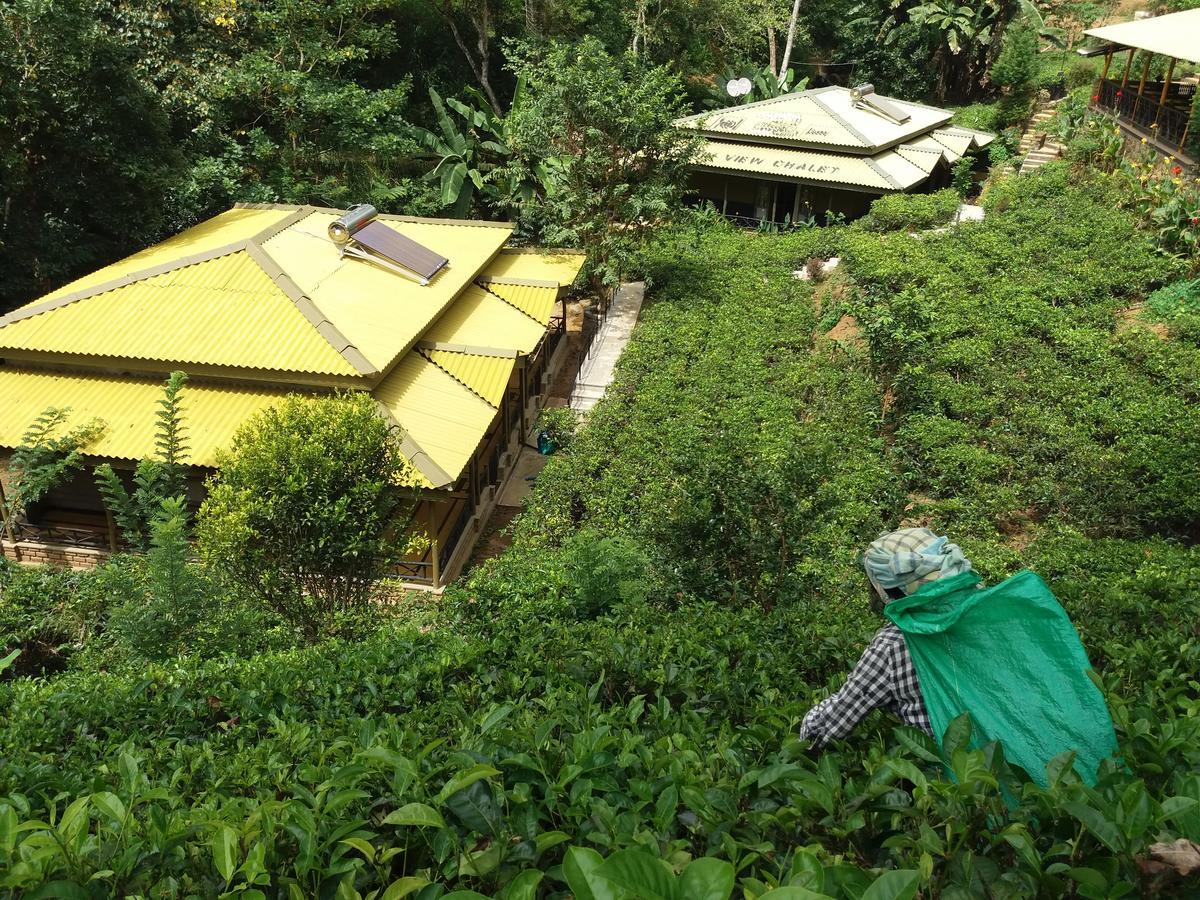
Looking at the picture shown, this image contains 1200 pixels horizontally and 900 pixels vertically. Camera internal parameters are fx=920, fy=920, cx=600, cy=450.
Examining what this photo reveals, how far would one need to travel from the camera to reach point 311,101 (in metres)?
22.1

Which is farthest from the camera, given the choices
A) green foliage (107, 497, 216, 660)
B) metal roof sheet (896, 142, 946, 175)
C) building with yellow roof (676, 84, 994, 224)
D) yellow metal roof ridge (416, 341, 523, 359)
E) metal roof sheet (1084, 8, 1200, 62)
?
metal roof sheet (896, 142, 946, 175)

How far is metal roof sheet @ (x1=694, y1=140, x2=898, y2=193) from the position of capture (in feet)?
84.3

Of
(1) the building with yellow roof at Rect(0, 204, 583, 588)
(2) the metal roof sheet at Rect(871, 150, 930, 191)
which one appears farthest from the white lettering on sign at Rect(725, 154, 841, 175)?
(1) the building with yellow roof at Rect(0, 204, 583, 588)

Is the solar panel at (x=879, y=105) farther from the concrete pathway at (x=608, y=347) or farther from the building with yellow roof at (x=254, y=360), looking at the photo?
the building with yellow roof at (x=254, y=360)

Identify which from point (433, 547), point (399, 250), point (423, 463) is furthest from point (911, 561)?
point (399, 250)

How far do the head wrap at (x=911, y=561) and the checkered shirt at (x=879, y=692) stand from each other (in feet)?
0.62

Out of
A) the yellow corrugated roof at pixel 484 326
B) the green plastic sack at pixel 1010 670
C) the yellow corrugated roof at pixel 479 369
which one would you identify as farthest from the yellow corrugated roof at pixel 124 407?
the green plastic sack at pixel 1010 670

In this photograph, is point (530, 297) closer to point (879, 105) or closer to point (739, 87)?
point (879, 105)

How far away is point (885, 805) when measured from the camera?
2723 millimetres

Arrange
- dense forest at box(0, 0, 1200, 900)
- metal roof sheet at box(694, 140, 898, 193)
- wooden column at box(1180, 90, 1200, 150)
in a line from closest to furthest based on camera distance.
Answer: dense forest at box(0, 0, 1200, 900) < wooden column at box(1180, 90, 1200, 150) < metal roof sheet at box(694, 140, 898, 193)

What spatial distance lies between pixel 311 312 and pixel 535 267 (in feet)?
20.0

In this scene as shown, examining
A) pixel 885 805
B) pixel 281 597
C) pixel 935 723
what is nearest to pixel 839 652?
pixel 935 723

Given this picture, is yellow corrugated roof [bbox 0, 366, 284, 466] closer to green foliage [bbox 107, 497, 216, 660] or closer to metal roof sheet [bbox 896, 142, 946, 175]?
green foliage [bbox 107, 497, 216, 660]

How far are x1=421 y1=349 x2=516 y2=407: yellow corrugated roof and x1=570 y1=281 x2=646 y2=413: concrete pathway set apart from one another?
2314 mm
